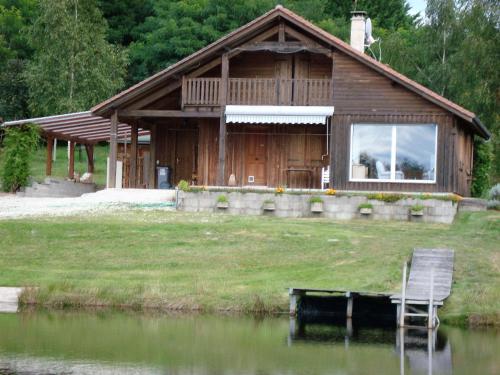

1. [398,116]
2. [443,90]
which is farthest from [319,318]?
[443,90]

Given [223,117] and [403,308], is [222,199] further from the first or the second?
[403,308]

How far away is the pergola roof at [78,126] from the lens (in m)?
40.7

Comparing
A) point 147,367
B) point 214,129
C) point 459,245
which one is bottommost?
point 147,367

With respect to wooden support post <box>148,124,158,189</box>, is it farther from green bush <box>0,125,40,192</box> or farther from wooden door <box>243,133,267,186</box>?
green bush <box>0,125,40,192</box>

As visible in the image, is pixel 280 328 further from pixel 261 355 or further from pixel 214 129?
pixel 214 129

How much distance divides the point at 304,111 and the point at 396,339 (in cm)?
1469

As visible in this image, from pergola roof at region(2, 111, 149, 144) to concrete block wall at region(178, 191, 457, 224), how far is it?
636 cm

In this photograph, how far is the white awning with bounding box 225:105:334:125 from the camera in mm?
36375

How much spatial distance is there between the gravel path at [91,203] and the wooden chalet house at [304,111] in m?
1.45

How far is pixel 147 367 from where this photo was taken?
64.1 ft

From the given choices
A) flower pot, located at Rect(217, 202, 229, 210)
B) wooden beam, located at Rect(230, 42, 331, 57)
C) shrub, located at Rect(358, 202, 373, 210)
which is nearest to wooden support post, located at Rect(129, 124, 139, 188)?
wooden beam, located at Rect(230, 42, 331, 57)

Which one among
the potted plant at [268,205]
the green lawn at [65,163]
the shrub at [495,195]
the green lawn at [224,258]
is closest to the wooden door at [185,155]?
the potted plant at [268,205]

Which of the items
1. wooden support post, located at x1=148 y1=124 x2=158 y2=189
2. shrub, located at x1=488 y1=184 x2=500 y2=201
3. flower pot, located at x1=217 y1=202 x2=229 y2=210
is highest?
wooden support post, located at x1=148 y1=124 x2=158 y2=189

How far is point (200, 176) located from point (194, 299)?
15377mm
